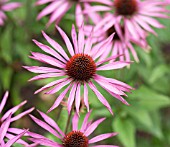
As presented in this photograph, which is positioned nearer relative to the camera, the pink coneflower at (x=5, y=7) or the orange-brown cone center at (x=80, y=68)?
the orange-brown cone center at (x=80, y=68)

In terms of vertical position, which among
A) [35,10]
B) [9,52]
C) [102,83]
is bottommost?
[102,83]

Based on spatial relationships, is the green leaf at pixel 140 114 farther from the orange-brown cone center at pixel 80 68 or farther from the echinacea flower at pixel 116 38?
the orange-brown cone center at pixel 80 68

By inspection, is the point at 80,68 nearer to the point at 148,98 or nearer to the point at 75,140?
the point at 75,140

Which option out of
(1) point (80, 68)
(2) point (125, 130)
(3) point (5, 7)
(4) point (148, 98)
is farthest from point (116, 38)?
(3) point (5, 7)

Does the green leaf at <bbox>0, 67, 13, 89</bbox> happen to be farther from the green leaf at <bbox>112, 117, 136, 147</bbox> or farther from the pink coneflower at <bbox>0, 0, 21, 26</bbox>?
the green leaf at <bbox>112, 117, 136, 147</bbox>

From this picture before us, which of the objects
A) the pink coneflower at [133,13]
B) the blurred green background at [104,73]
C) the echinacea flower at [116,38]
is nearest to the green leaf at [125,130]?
the blurred green background at [104,73]

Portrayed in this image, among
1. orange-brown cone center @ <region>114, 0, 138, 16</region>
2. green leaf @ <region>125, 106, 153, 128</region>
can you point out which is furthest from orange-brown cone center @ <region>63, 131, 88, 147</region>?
orange-brown cone center @ <region>114, 0, 138, 16</region>

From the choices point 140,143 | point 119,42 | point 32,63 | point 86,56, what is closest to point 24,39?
point 32,63

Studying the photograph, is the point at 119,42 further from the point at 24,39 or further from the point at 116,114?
the point at 24,39
